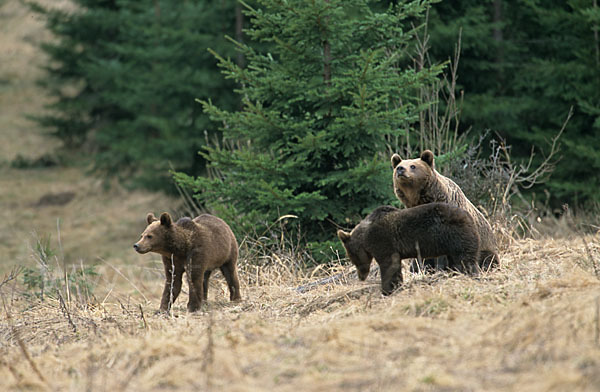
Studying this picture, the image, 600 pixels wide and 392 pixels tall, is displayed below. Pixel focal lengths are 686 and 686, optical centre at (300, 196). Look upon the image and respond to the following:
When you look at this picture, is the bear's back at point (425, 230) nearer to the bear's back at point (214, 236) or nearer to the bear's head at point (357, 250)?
the bear's head at point (357, 250)

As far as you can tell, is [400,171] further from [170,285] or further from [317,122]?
[317,122]

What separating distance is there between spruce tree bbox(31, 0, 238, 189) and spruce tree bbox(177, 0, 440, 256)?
462cm

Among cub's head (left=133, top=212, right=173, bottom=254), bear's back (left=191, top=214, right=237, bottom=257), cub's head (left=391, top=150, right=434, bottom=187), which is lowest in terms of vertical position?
bear's back (left=191, top=214, right=237, bottom=257)

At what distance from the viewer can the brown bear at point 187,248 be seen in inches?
255

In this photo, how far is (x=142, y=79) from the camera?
2073cm

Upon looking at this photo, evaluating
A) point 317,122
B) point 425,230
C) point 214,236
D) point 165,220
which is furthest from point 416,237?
point 317,122

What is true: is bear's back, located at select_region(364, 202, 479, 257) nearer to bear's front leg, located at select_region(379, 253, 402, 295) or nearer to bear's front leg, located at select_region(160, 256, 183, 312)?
bear's front leg, located at select_region(379, 253, 402, 295)

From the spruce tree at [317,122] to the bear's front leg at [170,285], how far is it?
6.88 feet

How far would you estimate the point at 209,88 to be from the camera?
55.1ft

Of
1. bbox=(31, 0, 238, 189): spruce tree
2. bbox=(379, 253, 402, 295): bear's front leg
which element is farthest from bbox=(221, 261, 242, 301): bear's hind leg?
bbox=(31, 0, 238, 189): spruce tree

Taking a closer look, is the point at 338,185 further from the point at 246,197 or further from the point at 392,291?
the point at 392,291

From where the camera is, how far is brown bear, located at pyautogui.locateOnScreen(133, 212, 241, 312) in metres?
6.48

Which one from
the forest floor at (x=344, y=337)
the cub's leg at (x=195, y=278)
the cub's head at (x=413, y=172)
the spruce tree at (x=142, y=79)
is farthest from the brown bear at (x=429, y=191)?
the spruce tree at (x=142, y=79)

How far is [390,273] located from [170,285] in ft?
7.21
